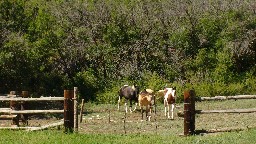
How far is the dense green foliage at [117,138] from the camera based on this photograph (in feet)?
41.6

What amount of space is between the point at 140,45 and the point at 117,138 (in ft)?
85.0

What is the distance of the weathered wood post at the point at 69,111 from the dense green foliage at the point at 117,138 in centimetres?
60

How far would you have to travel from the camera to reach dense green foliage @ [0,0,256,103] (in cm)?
3425

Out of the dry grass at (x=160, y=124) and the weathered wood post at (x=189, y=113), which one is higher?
the weathered wood post at (x=189, y=113)

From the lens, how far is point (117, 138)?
13.6 metres

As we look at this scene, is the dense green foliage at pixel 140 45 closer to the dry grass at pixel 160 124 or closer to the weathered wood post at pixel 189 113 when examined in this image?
the dry grass at pixel 160 124

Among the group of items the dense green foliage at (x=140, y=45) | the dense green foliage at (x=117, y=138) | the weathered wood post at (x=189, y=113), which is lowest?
the dense green foliage at (x=117, y=138)

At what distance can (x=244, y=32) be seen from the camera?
3853cm

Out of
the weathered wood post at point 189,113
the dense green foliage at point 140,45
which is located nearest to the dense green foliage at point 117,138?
the weathered wood post at point 189,113

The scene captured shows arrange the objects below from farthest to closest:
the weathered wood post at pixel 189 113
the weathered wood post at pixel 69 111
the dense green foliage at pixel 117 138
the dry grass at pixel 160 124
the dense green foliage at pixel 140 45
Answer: the dense green foliage at pixel 140 45 → the dry grass at pixel 160 124 → the weathered wood post at pixel 69 111 → the weathered wood post at pixel 189 113 → the dense green foliage at pixel 117 138

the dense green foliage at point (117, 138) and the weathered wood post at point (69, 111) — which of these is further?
the weathered wood post at point (69, 111)

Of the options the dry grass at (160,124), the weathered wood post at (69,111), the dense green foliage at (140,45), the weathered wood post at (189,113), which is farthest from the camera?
the dense green foliage at (140,45)

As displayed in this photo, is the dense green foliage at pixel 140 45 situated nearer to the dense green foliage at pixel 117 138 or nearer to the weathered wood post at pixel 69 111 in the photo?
the weathered wood post at pixel 69 111

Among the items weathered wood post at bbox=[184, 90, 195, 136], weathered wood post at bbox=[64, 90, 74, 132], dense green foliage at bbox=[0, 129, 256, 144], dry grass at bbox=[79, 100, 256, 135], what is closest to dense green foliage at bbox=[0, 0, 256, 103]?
dry grass at bbox=[79, 100, 256, 135]
